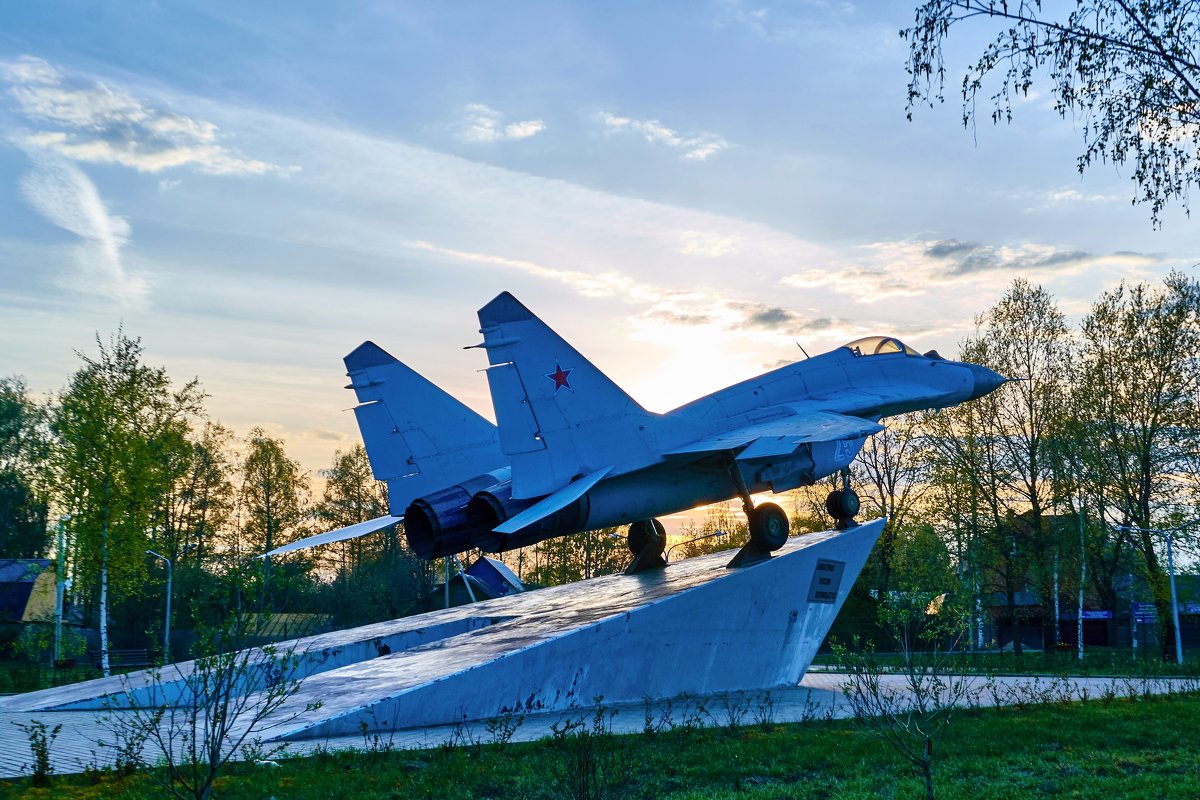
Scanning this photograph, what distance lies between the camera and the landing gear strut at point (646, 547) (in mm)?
22766

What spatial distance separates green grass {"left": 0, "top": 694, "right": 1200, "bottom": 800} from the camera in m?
9.54

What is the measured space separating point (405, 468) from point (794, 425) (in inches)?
364

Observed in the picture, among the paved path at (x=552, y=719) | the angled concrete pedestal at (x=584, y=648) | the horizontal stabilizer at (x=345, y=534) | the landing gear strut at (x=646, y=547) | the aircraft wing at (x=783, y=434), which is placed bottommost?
the paved path at (x=552, y=719)

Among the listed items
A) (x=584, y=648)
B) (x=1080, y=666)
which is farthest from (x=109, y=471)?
(x=1080, y=666)

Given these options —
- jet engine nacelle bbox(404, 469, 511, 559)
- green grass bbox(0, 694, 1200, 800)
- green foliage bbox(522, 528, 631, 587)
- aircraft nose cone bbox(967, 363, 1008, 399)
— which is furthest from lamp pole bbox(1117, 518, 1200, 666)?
green foliage bbox(522, 528, 631, 587)

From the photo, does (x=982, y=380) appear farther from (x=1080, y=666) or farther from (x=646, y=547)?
(x=1080, y=666)

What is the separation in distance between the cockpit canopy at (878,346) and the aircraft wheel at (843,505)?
11.4 ft

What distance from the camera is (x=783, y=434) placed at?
17.4m

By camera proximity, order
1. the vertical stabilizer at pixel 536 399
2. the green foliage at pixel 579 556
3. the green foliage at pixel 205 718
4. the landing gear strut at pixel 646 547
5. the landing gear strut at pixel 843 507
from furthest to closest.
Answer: the green foliage at pixel 579 556, the landing gear strut at pixel 646 547, the landing gear strut at pixel 843 507, the vertical stabilizer at pixel 536 399, the green foliage at pixel 205 718

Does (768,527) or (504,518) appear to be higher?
(504,518)

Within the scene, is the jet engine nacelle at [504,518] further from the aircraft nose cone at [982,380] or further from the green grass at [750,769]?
the aircraft nose cone at [982,380]

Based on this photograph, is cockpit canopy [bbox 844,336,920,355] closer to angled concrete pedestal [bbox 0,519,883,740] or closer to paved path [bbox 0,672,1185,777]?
angled concrete pedestal [bbox 0,519,883,740]

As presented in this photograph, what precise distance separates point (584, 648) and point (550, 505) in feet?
8.36

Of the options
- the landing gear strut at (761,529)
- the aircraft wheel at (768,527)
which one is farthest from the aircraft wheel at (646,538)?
the aircraft wheel at (768,527)
